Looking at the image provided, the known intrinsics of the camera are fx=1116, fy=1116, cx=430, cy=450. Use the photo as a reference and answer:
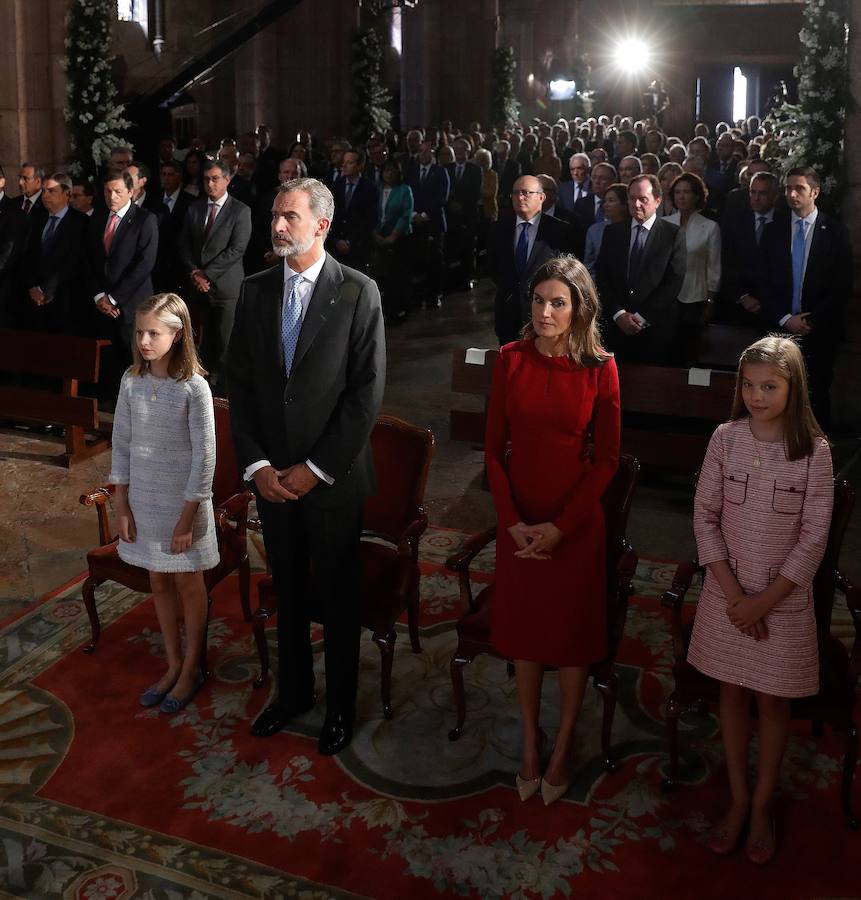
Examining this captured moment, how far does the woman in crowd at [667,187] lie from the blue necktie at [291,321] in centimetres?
491

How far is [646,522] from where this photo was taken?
6.32 metres

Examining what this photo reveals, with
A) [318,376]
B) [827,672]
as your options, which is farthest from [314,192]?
[827,672]

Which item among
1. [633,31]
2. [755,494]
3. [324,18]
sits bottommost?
[755,494]

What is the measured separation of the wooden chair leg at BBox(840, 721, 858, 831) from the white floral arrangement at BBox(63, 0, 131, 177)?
1086cm

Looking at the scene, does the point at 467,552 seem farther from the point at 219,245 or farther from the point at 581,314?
the point at 219,245

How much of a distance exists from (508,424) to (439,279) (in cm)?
Result: 987

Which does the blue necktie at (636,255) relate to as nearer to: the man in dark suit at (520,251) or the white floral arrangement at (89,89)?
the man in dark suit at (520,251)

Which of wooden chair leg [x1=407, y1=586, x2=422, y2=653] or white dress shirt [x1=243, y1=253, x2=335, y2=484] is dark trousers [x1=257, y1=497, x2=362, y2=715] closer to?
white dress shirt [x1=243, y1=253, x2=335, y2=484]

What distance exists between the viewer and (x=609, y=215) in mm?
7816

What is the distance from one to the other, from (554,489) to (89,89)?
1024 centimetres

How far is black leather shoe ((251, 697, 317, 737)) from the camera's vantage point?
410 cm

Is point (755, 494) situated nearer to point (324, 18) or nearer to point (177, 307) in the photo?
point (177, 307)

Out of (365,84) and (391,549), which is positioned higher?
(365,84)

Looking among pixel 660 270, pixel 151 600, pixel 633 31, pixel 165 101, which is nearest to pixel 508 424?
pixel 151 600
